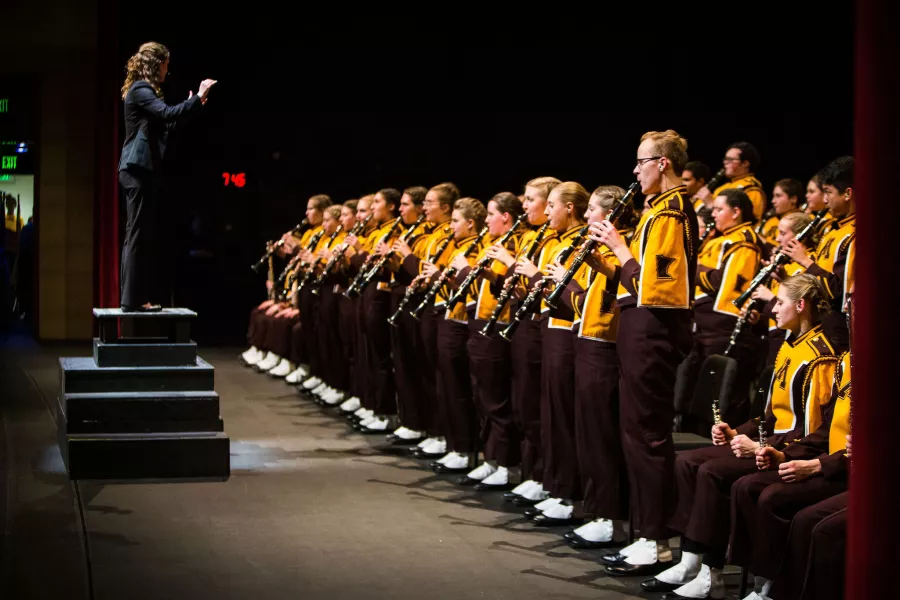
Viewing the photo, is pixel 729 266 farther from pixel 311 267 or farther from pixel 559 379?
pixel 311 267

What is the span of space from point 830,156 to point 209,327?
702 centimetres

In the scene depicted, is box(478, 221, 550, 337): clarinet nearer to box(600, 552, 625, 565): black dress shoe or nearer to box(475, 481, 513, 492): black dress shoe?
box(475, 481, 513, 492): black dress shoe

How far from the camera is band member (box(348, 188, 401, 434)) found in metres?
7.63

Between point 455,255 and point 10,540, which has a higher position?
point 455,255

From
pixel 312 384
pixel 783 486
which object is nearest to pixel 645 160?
pixel 783 486

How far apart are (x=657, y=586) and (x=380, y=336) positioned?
384 centimetres

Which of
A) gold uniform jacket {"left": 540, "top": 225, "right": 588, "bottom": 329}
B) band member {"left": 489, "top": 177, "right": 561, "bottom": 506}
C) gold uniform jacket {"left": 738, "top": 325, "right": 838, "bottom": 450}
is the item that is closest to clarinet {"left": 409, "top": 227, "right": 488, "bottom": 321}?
band member {"left": 489, "top": 177, "right": 561, "bottom": 506}

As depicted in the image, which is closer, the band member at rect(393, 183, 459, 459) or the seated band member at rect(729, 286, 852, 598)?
the seated band member at rect(729, 286, 852, 598)

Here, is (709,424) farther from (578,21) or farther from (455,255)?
(578,21)

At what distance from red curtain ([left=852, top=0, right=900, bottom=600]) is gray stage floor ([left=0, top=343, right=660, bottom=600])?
2.14m

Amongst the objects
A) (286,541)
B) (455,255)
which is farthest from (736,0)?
(286,541)

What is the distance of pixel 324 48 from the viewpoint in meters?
11.8

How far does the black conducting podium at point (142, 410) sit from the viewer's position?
19.4 ft

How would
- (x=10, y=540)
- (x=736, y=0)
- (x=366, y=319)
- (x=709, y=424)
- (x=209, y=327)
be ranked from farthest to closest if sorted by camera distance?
(x=209, y=327)
(x=736, y=0)
(x=366, y=319)
(x=709, y=424)
(x=10, y=540)
